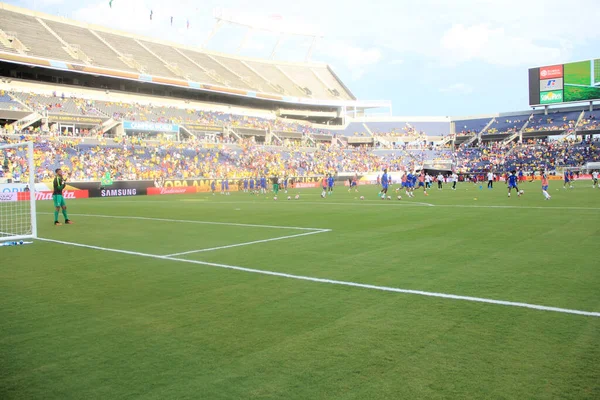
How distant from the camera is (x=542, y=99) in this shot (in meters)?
76.1

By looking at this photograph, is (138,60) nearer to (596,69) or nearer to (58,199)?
(58,199)

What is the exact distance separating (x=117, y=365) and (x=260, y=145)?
6111 cm

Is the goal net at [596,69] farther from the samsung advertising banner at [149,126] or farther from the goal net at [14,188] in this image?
the goal net at [14,188]

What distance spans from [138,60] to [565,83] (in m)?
64.4

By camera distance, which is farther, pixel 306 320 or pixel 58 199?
pixel 58 199

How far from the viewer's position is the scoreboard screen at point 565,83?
70.4 meters

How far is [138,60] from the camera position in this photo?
6581cm

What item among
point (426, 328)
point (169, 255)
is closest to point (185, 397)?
point (426, 328)

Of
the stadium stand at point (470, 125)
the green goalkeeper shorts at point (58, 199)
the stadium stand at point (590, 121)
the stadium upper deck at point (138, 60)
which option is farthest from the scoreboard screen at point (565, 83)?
the green goalkeeper shorts at point (58, 199)

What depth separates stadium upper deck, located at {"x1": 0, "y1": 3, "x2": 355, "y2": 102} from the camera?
5350 cm

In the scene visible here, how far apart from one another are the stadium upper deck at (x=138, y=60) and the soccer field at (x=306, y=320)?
49.8 meters

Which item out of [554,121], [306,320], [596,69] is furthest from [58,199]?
[554,121]

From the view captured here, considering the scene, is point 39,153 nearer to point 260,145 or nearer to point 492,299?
point 260,145

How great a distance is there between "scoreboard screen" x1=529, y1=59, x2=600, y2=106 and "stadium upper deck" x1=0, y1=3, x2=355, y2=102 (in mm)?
35886
